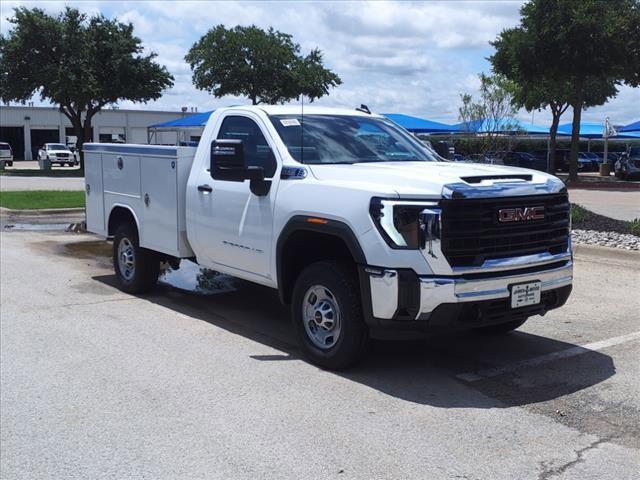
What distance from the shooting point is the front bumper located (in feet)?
16.5

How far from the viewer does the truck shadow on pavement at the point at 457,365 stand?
17.1ft

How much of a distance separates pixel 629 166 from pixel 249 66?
21066 millimetres

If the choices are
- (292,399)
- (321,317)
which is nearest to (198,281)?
(321,317)

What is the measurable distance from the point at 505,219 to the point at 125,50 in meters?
38.8

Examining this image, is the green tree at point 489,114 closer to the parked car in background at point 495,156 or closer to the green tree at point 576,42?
the parked car in background at point 495,156

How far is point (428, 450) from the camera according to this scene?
427 cm

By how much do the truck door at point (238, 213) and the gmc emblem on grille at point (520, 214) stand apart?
1958 millimetres

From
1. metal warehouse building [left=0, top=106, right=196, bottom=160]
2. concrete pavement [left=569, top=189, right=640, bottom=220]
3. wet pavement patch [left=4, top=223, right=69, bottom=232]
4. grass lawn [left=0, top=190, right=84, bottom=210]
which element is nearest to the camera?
wet pavement patch [left=4, top=223, right=69, bottom=232]

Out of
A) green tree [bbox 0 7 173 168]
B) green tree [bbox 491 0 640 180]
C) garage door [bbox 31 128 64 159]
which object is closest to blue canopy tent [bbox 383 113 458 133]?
green tree [bbox 491 0 640 180]

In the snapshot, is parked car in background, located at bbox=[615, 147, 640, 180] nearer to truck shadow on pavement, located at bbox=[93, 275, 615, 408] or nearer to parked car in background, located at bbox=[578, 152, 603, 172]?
parked car in background, located at bbox=[578, 152, 603, 172]

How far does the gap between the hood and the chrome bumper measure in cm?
59

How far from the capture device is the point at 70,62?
38656mm

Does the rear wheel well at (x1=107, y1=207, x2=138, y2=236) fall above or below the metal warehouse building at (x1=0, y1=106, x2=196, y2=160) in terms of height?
below

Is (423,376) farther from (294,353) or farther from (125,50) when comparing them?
(125,50)
